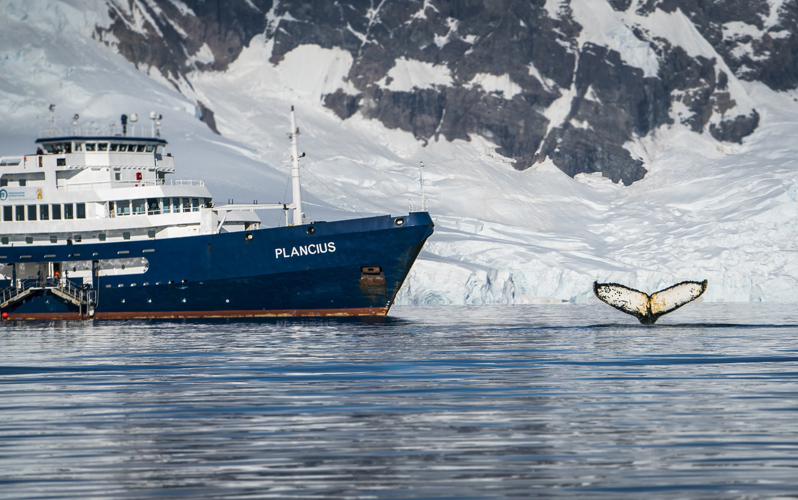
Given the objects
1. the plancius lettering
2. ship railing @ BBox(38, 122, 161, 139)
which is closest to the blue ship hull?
the plancius lettering

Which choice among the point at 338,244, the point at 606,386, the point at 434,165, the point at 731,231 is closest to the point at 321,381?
the point at 606,386

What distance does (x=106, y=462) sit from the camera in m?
15.7

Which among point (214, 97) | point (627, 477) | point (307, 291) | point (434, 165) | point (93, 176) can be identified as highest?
point (214, 97)

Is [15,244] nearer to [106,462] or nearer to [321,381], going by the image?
[321,381]

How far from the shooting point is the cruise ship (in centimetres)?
6216

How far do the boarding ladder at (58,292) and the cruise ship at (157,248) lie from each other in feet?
0.28

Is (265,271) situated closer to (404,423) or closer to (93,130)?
(404,423)

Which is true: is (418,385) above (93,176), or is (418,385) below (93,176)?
below

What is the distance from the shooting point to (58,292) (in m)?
67.1

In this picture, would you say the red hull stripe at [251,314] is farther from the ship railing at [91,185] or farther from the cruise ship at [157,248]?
the ship railing at [91,185]

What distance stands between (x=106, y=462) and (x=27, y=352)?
23.7m

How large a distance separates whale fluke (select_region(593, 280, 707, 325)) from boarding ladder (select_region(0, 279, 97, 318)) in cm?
3003

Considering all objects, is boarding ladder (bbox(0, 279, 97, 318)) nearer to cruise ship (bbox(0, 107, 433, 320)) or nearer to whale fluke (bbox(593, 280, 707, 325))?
cruise ship (bbox(0, 107, 433, 320))

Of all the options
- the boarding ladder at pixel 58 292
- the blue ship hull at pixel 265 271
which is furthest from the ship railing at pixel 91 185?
the boarding ladder at pixel 58 292
